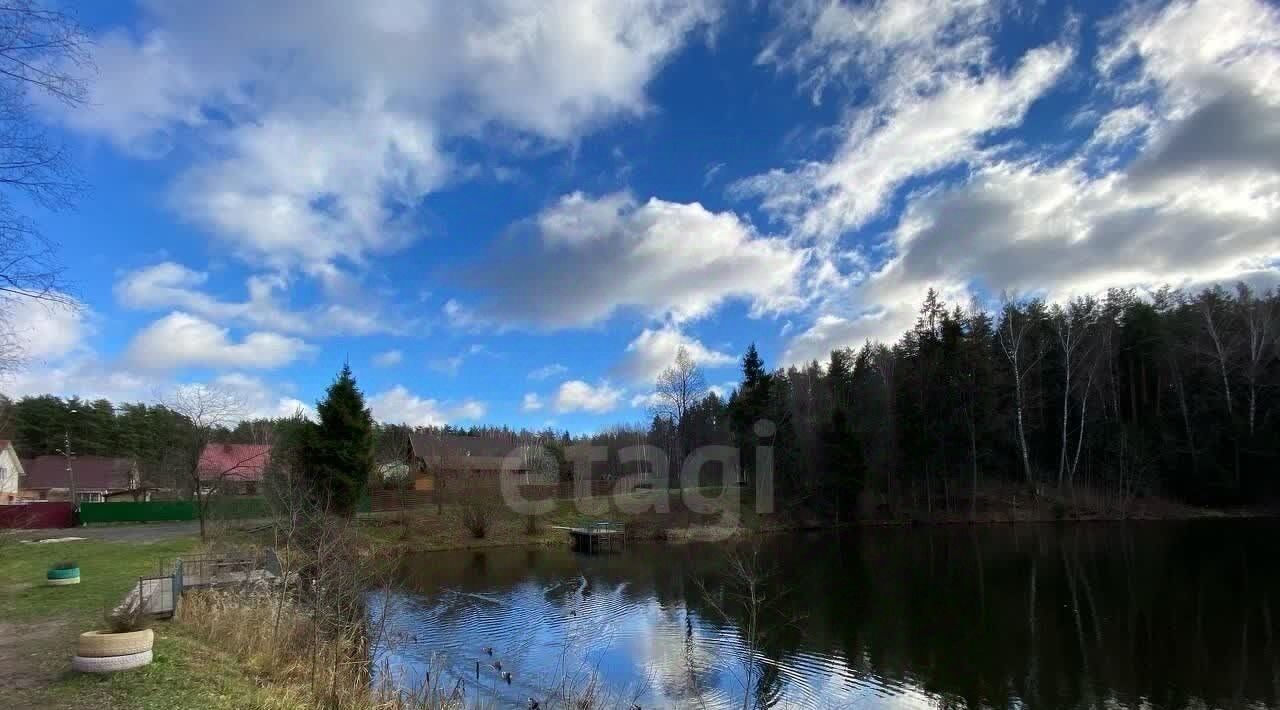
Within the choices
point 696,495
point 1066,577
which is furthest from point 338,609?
point 696,495

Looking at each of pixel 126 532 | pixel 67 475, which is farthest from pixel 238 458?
pixel 67 475

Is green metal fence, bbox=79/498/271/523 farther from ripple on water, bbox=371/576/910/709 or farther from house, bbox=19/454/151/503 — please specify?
house, bbox=19/454/151/503

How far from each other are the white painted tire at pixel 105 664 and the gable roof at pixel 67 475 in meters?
58.5

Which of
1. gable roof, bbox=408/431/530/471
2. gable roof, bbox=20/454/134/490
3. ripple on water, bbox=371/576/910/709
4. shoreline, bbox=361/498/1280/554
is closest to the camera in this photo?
ripple on water, bbox=371/576/910/709

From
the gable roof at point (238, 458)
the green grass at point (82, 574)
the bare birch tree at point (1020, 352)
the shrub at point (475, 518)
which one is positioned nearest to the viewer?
the green grass at point (82, 574)

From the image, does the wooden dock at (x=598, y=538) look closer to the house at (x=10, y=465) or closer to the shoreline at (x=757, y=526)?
the shoreline at (x=757, y=526)

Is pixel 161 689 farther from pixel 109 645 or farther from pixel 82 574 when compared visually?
pixel 82 574

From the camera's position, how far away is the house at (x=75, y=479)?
180ft

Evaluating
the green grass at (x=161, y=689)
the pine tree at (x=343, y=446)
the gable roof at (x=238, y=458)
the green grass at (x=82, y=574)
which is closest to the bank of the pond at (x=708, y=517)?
the pine tree at (x=343, y=446)

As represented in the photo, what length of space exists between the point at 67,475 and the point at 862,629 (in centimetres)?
6535

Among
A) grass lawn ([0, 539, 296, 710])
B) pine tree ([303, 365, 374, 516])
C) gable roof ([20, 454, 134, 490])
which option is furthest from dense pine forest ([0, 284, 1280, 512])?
grass lawn ([0, 539, 296, 710])

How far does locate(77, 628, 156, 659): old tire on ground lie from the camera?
A: 8.33 m

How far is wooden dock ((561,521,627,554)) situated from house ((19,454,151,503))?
39.2m

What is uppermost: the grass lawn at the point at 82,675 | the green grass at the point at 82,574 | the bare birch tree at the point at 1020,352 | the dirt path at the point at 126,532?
the bare birch tree at the point at 1020,352
